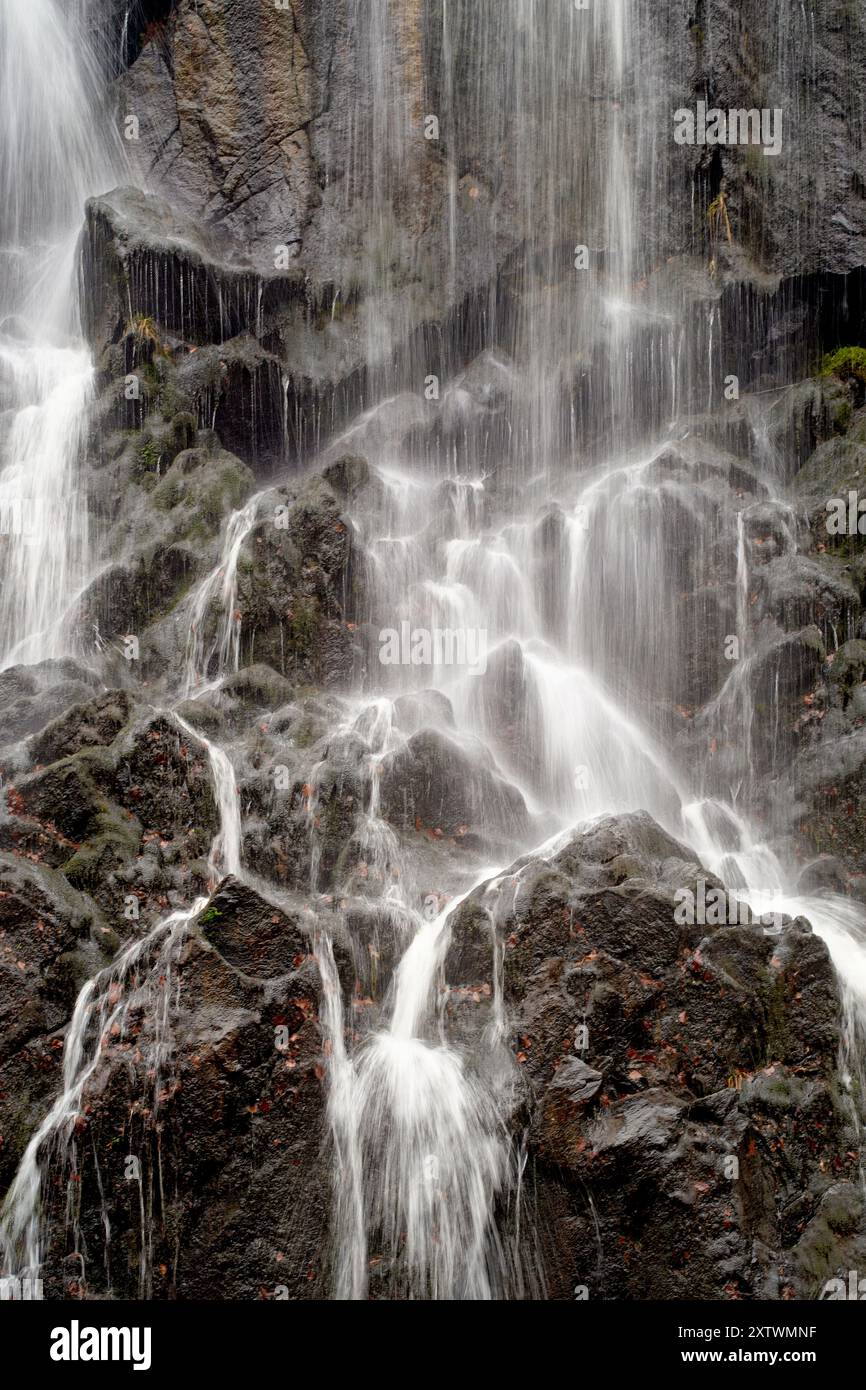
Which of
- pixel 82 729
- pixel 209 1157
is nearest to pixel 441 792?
pixel 82 729

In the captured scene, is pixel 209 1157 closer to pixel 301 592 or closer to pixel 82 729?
pixel 82 729

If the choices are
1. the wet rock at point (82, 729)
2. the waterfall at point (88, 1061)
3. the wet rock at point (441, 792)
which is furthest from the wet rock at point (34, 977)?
the wet rock at point (441, 792)

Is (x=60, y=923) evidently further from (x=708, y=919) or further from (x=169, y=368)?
(x=169, y=368)

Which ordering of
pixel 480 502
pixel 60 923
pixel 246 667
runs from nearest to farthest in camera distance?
pixel 60 923
pixel 246 667
pixel 480 502

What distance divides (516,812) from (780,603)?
13.9 feet

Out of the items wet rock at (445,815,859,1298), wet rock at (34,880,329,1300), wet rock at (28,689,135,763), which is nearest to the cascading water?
wet rock at (34,880,329,1300)

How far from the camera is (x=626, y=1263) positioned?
25.3 feet

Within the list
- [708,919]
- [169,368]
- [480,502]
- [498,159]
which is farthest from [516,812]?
[498,159]

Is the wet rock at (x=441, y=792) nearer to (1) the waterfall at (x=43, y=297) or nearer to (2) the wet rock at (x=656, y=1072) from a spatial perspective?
(2) the wet rock at (x=656, y=1072)

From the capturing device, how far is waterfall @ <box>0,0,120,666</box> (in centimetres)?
1541

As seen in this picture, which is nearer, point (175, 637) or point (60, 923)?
point (60, 923)

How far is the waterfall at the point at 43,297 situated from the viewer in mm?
15406

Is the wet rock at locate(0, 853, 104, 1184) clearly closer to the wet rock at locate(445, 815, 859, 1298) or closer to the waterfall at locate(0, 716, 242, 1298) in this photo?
the waterfall at locate(0, 716, 242, 1298)

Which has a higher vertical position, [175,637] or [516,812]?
[175,637]
